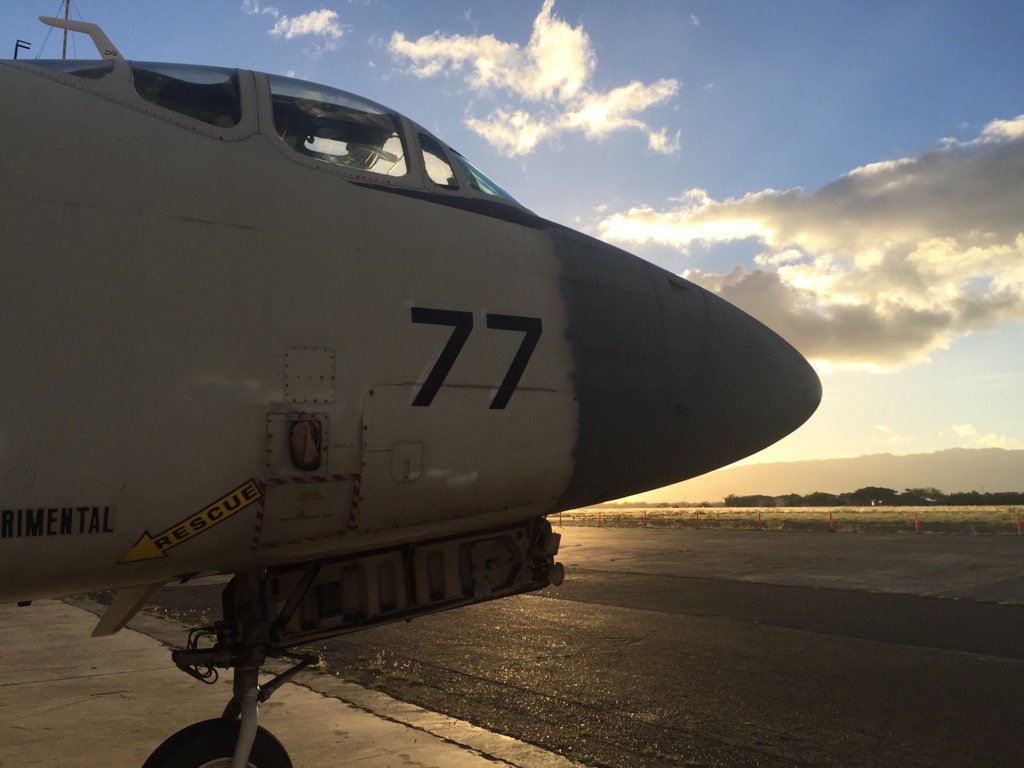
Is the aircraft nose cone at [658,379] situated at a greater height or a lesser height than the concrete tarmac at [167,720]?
greater

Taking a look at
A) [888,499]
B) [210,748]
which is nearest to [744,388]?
[210,748]

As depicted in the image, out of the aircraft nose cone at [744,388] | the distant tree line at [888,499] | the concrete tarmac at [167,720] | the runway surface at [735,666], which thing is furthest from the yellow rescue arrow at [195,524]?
the distant tree line at [888,499]

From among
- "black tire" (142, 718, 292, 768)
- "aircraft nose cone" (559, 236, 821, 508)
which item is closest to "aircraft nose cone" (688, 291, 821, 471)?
"aircraft nose cone" (559, 236, 821, 508)

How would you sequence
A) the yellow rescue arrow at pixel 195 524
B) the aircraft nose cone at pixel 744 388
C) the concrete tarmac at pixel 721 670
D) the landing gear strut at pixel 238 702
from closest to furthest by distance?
the yellow rescue arrow at pixel 195 524, the landing gear strut at pixel 238 702, the aircraft nose cone at pixel 744 388, the concrete tarmac at pixel 721 670

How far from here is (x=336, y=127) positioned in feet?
12.6

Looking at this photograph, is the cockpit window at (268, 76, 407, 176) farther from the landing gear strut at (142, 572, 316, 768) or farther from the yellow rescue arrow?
the landing gear strut at (142, 572, 316, 768)

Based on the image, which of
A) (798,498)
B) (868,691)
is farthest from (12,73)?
(798,498)

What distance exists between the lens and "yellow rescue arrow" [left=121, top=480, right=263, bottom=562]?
9.50ft

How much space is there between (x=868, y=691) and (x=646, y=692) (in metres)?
2.33

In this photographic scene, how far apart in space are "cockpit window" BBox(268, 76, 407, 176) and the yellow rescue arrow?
1.66 metres

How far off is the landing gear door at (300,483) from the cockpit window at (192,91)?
1.50 meters

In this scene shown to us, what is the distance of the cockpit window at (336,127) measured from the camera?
12.0 feet

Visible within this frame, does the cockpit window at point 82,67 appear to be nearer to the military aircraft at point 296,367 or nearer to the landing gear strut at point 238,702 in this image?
the military aircraft at point 296,367

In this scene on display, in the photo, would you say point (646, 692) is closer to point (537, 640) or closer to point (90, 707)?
point (537, 640)
